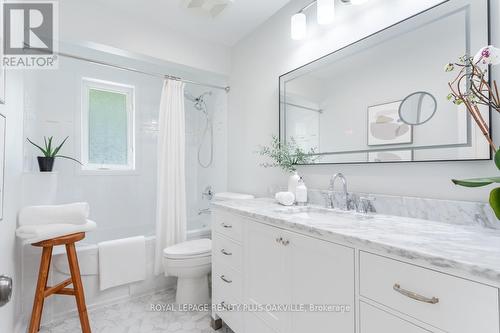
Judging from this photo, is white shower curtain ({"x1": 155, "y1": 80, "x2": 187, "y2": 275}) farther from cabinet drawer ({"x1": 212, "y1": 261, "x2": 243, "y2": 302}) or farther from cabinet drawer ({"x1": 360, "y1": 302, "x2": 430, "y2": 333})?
cabinet drawer ({"x1": 360, "y1": 302, "x2": 430, "y2": 333})

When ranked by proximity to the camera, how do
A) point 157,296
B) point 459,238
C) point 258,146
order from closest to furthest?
point 459,238
point 157,296
point 258,146

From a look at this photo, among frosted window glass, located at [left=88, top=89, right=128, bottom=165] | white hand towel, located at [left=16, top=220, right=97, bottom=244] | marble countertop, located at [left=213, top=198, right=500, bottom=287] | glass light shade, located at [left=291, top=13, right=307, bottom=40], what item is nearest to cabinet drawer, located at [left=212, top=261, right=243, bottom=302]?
marble countertop, located at [left=213, top=198, right=500, bottom=287]

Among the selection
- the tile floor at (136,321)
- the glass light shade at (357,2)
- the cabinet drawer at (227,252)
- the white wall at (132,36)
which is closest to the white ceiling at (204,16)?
the white wall at (132,36)

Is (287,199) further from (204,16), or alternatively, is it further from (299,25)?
(204,16)

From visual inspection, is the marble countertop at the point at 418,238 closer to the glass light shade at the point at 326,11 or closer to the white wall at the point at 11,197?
the glass light shade at the point at 326,11

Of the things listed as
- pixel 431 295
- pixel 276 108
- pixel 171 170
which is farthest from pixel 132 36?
pixel 431 295

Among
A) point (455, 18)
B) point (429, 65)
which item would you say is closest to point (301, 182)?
point (429, 65)

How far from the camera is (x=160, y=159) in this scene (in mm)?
2377

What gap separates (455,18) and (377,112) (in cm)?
50

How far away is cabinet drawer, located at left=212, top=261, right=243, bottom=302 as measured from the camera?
154 cm

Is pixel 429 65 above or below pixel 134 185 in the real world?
above

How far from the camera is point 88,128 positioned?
2895 millimetres

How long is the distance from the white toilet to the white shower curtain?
284 mm

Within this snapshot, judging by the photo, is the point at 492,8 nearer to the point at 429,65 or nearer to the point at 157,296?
the point at 429,65
